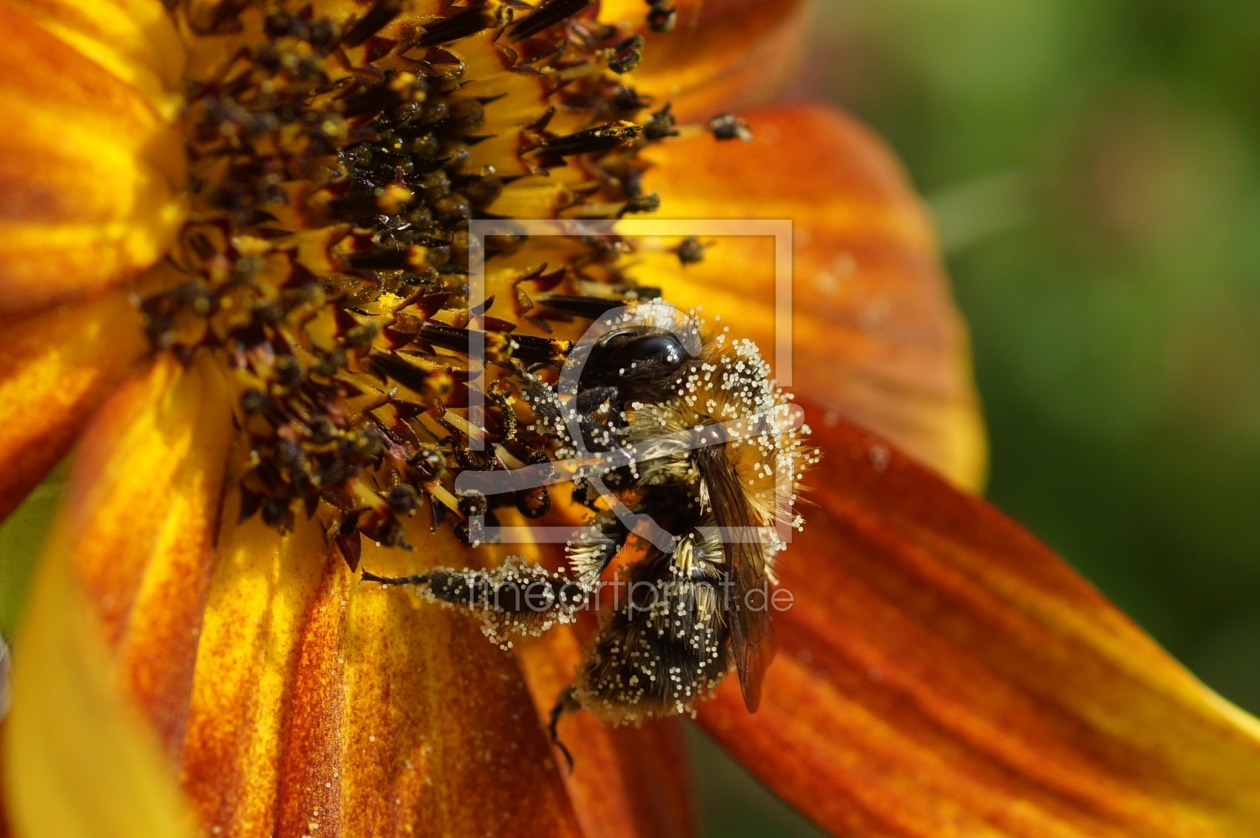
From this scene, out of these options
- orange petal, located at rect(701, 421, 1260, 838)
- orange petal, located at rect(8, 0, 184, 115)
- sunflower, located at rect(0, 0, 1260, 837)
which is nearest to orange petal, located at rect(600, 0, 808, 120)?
sunflower, located at rect(0, 0, 1260, 837)

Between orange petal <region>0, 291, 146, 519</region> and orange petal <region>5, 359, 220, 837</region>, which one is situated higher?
orange petal <region>0, 291, 146, 519</region>

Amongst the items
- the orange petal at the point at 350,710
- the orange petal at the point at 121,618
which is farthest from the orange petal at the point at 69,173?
the orange petal at the point at 350,710

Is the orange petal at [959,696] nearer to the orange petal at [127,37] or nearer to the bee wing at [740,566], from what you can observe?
the bee wing at [740,566]

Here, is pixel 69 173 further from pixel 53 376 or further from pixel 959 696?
pixel 959 696

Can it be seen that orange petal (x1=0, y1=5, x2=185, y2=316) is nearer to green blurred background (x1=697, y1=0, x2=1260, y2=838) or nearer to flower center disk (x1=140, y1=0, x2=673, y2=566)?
flower center disk (x1=140, y1=0, x2=673, y2=566)

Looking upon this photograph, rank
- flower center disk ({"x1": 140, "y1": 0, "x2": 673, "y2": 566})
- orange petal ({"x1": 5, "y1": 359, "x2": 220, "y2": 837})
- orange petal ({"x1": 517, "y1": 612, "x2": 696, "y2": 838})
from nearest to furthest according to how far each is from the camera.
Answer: orange petal ({"x1": 5, "y1": 359, "x2": 220, "y2": 837})
flower center disk ({"x1": 140, "y1": 0, "x2": 673, "y2": 566})
orange petal ({"x1": 517, "y1": 612, "x2": 696, "y2": 838})

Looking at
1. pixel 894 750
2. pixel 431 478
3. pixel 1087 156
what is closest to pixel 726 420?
pixel 431 478

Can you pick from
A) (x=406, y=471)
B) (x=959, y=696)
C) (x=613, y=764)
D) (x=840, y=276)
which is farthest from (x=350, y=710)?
(x=840, y=276)
